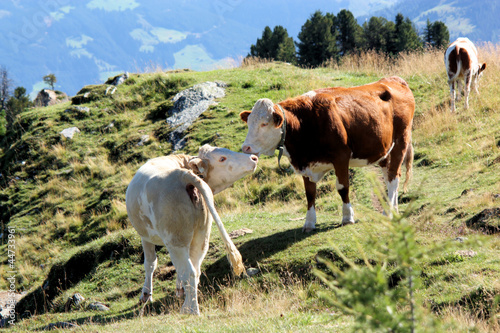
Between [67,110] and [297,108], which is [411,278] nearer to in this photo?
[297,108]

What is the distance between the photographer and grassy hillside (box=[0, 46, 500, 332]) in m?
5.50

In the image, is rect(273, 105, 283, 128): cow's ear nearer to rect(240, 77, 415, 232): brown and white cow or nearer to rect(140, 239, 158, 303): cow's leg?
rect(240, 77, 415, 232): brown and white cow

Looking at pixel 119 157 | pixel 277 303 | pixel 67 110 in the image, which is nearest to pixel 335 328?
pixel 277 303

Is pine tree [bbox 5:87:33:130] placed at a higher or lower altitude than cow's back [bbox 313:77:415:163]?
higher

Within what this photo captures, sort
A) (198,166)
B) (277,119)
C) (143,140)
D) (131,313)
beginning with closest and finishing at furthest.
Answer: (198,166) < (131,313) < (277,119) < (143,140)

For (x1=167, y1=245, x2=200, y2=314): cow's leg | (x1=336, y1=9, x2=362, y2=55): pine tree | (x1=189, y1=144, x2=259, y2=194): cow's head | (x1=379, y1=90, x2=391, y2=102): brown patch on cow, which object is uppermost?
(x1=336, y1=9, x2=362, y2=55): pine tree

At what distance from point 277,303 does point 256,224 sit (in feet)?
13.3

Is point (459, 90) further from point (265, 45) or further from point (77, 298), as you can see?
point (265, 45)

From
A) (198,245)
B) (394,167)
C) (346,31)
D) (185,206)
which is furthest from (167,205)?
(346,31)

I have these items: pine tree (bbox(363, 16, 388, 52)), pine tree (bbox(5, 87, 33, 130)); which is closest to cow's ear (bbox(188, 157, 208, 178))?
pine tree (bbox(363, 16, 388, 52))

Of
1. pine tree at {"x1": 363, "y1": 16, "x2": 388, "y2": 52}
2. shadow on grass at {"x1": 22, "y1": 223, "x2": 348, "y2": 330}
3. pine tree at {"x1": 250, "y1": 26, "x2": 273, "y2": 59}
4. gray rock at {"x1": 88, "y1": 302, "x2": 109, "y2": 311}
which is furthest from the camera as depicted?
pine tree at {"x1": 250, "y1": 26, "x2": 273, "y2": 59}

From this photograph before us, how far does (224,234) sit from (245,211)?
6206 millimetres

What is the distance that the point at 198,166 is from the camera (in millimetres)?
6453

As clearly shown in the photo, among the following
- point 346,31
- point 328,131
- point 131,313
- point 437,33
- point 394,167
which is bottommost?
A: point 131,313
